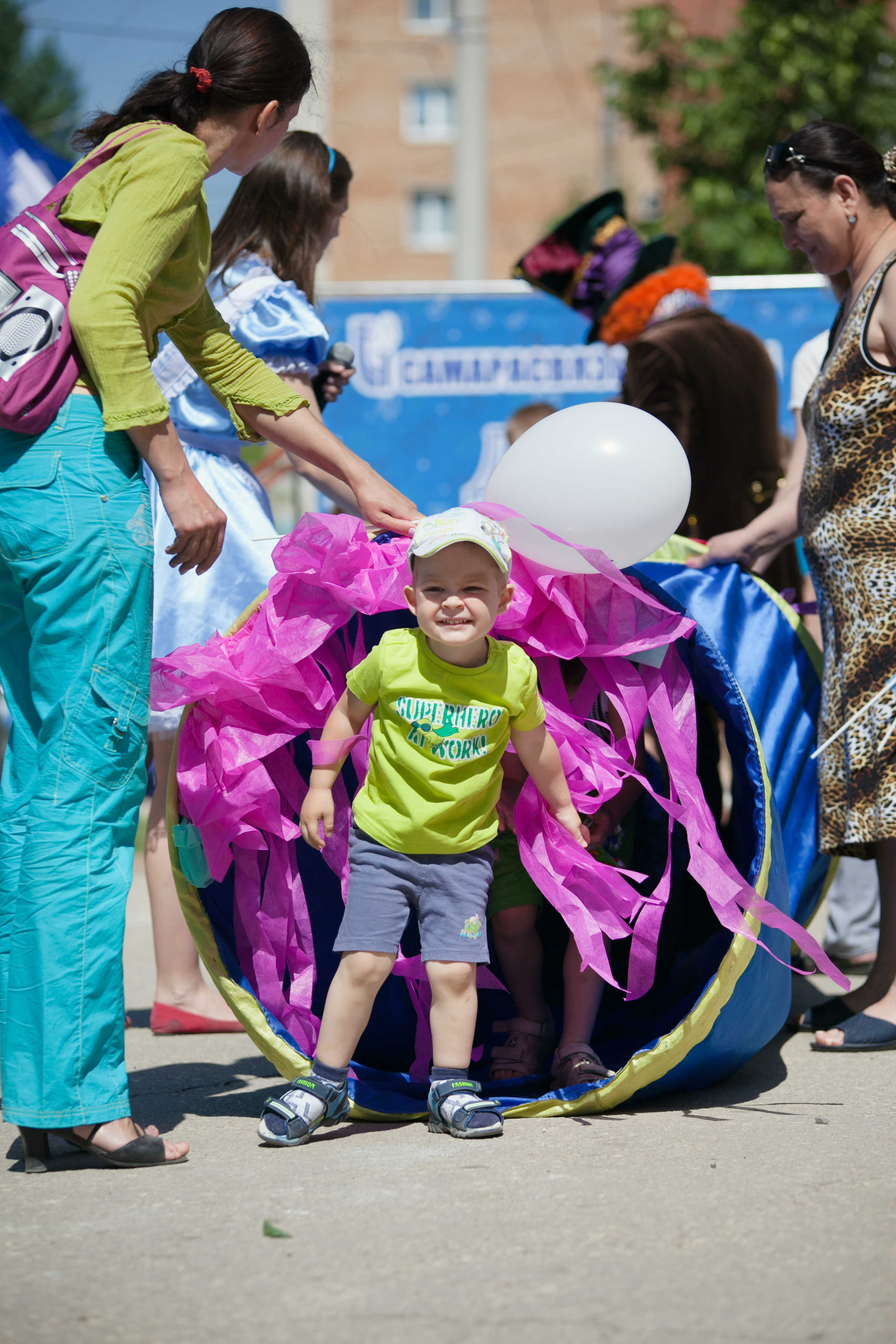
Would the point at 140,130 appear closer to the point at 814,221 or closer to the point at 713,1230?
the point at 814,221

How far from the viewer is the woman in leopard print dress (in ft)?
10.7

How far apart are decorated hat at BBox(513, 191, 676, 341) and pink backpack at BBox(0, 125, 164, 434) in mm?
2650

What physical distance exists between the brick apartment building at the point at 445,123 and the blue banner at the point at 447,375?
21328 mm

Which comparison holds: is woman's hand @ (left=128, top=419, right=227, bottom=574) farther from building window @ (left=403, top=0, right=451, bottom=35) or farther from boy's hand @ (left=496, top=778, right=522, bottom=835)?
building window @ (left=403, top=0, right=451, bottom=35)

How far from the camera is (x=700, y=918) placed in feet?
11.3

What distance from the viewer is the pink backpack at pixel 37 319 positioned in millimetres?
2391

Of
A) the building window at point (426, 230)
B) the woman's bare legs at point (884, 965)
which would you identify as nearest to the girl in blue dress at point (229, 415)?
the woman's bare legs at point (884, 965)

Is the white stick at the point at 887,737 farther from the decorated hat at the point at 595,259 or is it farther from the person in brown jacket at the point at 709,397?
the decorated hat at the point at 595,259

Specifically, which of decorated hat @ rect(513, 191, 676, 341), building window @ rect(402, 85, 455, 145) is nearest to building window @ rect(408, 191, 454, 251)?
building window @ rect(402, 85, 455, 145)

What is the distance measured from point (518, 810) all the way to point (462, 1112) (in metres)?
0.60

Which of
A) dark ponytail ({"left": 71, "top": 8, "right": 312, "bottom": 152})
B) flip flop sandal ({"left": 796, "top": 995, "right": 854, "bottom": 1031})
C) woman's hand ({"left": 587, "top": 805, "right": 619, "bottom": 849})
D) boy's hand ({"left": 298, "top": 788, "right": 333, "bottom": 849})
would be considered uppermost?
dark ponytail ({"left": 71, "top": 8, "right": 312, "bottom": 152})

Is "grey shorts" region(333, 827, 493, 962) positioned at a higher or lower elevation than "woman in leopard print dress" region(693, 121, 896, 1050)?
lower

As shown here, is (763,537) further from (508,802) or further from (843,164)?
(508,802)

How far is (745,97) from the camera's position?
10.2 m
